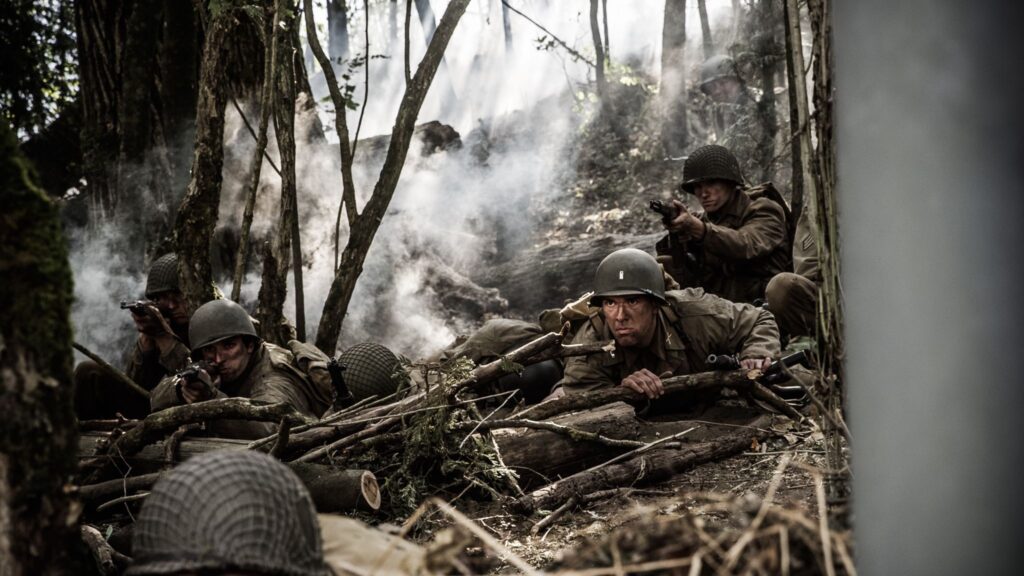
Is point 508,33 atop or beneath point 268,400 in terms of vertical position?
atop

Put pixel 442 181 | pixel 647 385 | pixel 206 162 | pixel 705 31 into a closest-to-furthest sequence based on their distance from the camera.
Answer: pixel 647 385
pixel 206 162
pixel 442 181
pixel 705 31

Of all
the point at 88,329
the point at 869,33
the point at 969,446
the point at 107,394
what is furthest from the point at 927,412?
the point at 88,329

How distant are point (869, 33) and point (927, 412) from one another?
2.76 feet

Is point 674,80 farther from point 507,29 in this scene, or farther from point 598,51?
point 507,29

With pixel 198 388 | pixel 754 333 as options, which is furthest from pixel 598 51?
pixel 198 388

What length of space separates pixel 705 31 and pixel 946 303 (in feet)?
52.9

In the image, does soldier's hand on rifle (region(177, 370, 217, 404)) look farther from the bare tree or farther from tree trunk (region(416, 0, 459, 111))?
the bare tree

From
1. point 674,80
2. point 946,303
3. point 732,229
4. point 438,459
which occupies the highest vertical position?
point 674,80

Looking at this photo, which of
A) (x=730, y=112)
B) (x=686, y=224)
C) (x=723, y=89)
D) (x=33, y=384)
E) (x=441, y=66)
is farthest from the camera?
(x=441, y=66)

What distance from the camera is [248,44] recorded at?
345 inches

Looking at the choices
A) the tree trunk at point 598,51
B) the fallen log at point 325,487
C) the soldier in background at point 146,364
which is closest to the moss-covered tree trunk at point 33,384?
the fallen log at point 325,487

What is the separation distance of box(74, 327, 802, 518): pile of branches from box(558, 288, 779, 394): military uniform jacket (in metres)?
0.59

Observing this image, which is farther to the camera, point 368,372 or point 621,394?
point 368,372

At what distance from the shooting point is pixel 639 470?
5.02m
